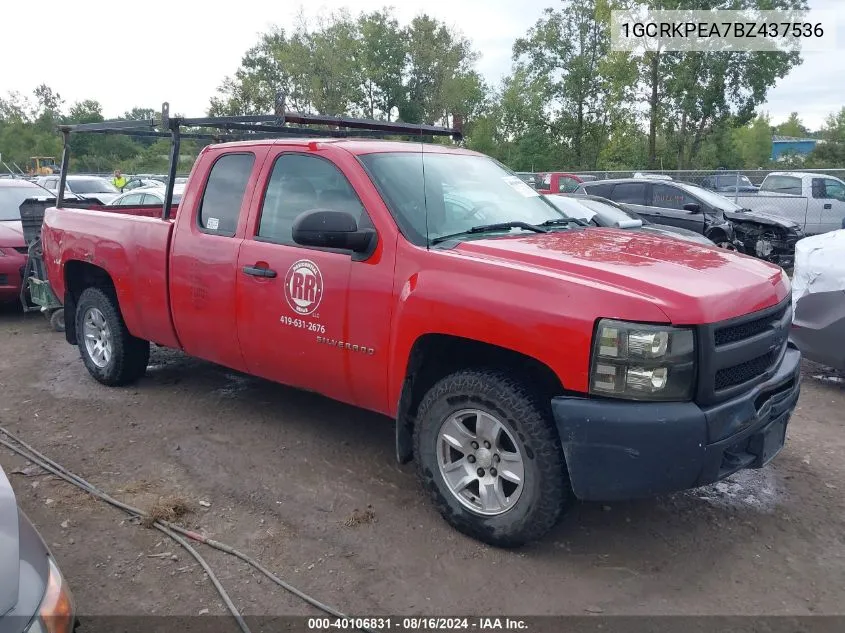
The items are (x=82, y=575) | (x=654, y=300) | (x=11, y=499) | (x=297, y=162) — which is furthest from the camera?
(x=297, y=162)

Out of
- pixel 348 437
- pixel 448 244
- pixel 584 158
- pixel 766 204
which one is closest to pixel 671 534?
pixel 448 244

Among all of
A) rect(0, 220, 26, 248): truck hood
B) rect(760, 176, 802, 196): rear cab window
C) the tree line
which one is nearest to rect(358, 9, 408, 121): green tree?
the tree line

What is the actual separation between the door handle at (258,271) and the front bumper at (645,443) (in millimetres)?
1904

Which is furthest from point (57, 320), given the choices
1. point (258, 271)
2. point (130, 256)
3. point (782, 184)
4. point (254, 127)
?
point (782, 184)

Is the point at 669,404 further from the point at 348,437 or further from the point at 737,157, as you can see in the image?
the point at 737,157

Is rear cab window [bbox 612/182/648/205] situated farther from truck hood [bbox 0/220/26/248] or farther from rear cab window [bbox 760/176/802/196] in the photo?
truck hood [bbox 0/220/26/248]

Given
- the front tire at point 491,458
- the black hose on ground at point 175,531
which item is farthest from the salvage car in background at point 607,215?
the black hose on ground at point 175,531

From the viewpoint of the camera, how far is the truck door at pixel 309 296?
363cm

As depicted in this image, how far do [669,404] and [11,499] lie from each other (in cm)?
242

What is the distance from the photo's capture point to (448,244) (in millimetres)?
3520

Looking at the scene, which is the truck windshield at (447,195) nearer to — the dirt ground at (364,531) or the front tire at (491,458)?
the front tire at (491,458)

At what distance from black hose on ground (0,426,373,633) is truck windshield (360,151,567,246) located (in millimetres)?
1711

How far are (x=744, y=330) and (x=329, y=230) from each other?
1.98 meters

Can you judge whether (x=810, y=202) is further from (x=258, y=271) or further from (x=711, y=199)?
(x=258, y=271)
